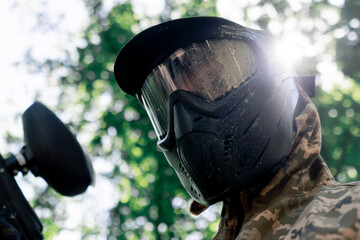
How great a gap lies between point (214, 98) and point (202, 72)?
0.61 ft

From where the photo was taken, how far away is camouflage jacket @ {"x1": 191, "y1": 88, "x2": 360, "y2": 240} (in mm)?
1880

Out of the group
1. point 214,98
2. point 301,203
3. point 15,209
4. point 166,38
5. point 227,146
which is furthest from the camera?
point 166,38

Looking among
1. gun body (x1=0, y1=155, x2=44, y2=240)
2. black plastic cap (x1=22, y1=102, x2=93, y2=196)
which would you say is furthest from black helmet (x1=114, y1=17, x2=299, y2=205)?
gun body (x1=0, y1=155, x2=44, y2=240)

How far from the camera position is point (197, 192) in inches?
108

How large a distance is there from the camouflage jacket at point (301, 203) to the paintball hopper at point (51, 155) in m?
0.86

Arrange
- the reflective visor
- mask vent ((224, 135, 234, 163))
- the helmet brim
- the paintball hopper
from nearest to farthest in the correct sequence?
the paintball hopper, mask vent ((224, 135, 234, 163)), the reflective visor, the helmet brim

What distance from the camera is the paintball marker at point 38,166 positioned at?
1830 millimetres

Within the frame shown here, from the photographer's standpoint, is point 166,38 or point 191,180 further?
point 166,38

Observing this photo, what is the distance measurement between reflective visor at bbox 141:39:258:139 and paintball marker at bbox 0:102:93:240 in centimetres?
100

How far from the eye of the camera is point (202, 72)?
112 inches

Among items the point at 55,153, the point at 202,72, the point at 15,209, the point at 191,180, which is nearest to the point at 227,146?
the point at 191,180

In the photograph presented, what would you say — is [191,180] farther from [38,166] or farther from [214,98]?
[38,166]

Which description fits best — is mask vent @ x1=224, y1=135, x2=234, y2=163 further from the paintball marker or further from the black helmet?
the paintball marker

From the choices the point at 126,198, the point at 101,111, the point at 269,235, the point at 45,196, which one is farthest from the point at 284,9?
the point at 269,235
